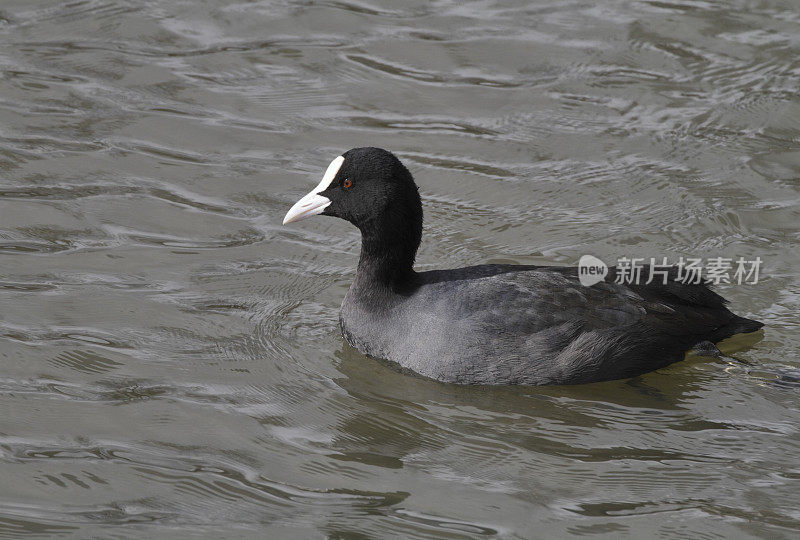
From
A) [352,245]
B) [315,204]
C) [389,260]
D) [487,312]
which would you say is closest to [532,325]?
[487,312]

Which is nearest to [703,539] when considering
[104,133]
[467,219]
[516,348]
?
[516,348]

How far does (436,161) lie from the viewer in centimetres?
720

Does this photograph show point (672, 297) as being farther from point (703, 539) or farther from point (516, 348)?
point (703, 539)

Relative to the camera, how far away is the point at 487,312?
16.7 feet

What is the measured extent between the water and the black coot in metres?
0.14

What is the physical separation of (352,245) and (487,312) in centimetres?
150

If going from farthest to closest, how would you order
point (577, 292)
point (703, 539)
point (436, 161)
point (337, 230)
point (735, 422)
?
point (436, 161)
point (337, 230)
point (577, 292)
point (735, 422)
point (703, 539)

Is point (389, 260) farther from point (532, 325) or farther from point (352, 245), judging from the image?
point (352, 245)

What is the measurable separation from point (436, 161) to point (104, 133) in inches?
82.8

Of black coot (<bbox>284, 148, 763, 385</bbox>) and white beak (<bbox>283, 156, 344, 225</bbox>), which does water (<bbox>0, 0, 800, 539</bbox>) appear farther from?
white beak (<bbox>283, 156, 344, 225</bbox>)

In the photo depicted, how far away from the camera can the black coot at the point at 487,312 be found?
16.6ft

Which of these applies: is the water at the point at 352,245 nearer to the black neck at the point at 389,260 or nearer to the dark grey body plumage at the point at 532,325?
the dark grey body plumage at the point at 532,325

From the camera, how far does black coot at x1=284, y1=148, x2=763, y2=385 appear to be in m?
5.05

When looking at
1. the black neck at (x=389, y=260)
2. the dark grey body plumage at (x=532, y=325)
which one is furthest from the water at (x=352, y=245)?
the black neck at (x=389, y=260)
